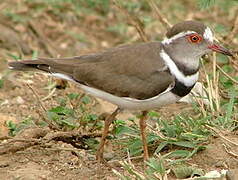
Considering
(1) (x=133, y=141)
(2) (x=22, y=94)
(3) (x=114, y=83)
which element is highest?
(3) (x=114, y=83)

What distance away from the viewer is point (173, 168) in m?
4.55

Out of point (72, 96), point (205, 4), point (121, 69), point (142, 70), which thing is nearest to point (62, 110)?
point (72, 96)

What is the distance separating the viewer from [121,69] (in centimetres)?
497

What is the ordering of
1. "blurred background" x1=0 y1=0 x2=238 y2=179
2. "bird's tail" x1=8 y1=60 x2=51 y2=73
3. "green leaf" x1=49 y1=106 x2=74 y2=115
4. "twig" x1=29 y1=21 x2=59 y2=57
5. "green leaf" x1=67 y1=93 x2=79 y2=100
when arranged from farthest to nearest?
"twig" x1=29 y1=21 x2=59 y2=57, "green leaf" x1=67 y1=93 x2=79 y2=100, "green leaf" x1=49 y1=106 x2=74 y2=115, "bird's tail" x1=8 y1=60 x2=51 y2=73, "blurred background" x1=0 y1=0 x2=238 y2=179

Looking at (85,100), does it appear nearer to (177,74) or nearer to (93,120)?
(93,120)

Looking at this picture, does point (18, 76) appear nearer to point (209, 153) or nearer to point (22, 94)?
point (22, 94)

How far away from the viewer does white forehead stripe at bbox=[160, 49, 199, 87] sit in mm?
4879

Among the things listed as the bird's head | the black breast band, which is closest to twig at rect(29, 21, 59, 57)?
the bird's head

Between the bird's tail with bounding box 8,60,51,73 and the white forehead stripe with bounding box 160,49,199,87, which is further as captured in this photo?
the bird's tail with bounding box 8,60,51,73

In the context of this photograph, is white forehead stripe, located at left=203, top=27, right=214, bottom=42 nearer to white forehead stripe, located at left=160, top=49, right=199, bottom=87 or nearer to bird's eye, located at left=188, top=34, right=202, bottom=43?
bird's eye, located at left=188, top=34, right=202, bottom=43

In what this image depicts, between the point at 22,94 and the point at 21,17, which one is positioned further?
the point at 21,17

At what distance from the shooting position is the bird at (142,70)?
191 inches

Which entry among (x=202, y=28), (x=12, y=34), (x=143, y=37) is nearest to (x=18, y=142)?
(x=202, y=28)

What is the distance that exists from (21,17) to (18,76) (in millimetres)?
1991
